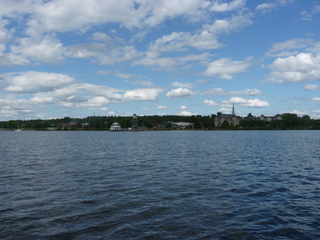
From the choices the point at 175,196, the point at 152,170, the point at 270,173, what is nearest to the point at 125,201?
the point at 175,196

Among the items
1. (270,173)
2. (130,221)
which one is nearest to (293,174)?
(270,173)

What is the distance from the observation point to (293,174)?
93.2 feet

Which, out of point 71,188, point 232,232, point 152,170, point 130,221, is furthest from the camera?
point 152,170

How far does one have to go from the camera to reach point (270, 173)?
28984mm

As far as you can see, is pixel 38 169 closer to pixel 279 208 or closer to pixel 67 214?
pixel 67 214

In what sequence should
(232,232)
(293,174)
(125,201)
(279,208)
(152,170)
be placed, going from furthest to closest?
(152,170) → (293,174) → (125,201) → (279,208) → (232,232)

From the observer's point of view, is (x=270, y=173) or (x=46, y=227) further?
(x=270, y=173)

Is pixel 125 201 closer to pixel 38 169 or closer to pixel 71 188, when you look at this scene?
pixel 71 188

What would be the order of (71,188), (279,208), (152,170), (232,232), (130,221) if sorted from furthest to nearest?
(152,170)
(71,188)
(279,208)
(130,221)
(232,232)

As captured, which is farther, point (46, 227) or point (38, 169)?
point (38, 169)

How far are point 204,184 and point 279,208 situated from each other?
7.40m

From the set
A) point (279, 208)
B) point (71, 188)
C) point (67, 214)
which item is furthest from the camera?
point (71, 188)

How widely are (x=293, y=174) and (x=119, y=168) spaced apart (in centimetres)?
1967

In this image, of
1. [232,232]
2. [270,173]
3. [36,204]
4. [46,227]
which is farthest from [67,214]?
[270,173]
